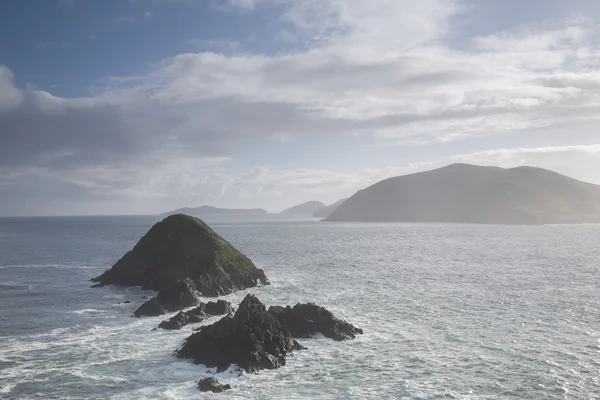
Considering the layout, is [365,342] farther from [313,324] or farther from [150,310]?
[150,310]

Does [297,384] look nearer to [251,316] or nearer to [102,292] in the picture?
[251,316]

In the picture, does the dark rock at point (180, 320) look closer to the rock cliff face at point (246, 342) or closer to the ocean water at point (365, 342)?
the ocean water at point (365, 342)

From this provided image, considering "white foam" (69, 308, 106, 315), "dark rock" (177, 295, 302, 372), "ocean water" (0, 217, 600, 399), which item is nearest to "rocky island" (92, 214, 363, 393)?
"dark rock" (177, 295, 302, 372)

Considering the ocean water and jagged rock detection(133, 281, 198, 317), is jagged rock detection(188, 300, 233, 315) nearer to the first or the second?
jagged rock detection(133, 281, 198, 317)

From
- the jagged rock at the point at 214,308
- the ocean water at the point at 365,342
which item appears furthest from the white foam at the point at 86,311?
the jagged rock at the point at 214,308

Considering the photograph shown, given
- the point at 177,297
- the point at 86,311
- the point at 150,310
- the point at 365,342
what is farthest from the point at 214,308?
the point at 365,342

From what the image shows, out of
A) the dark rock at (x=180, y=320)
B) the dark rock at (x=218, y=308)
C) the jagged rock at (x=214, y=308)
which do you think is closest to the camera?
the dark rock at (x=180, y=320)
